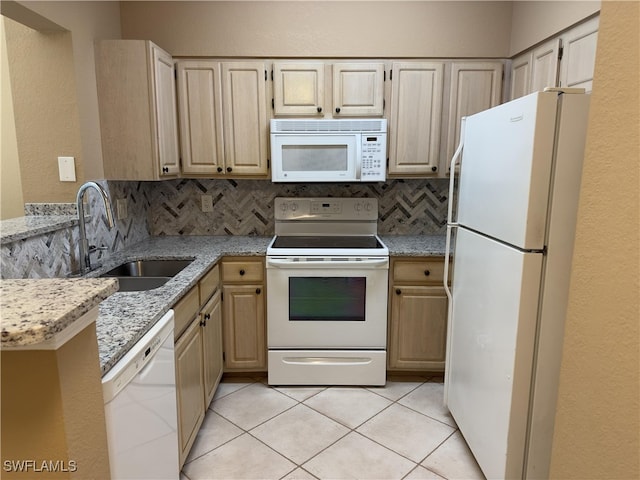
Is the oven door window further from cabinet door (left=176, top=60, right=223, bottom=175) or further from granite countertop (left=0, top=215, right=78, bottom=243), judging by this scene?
granite countertop (left=0, top=215, right=78, bottom=243)

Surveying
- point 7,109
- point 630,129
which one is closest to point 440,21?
point 630,129

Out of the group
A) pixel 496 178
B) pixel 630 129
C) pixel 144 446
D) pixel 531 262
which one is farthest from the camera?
pixel 496 178

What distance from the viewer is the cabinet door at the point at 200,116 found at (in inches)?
105

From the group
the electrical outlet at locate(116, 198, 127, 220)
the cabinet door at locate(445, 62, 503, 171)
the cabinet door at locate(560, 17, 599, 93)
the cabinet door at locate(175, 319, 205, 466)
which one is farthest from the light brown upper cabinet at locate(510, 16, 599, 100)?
the electrical outlet at locate(116, 198, 127, 220)

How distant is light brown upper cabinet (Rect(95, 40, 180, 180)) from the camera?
2.32 metres

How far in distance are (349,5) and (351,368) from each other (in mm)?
2343

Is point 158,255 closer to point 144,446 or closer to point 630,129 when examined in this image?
point 144,446

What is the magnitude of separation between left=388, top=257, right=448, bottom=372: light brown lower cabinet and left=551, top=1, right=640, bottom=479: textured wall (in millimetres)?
1729

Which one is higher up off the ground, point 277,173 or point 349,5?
point 349,5

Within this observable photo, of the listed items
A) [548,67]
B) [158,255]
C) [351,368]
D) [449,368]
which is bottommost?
[351,368]

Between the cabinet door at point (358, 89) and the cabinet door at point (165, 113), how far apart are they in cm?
104

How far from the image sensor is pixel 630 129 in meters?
0.69

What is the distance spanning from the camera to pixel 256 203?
10.1 ft

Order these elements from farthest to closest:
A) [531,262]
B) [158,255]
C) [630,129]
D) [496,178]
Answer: [158,255] → [496,178] → [531,262] → [630,129]
